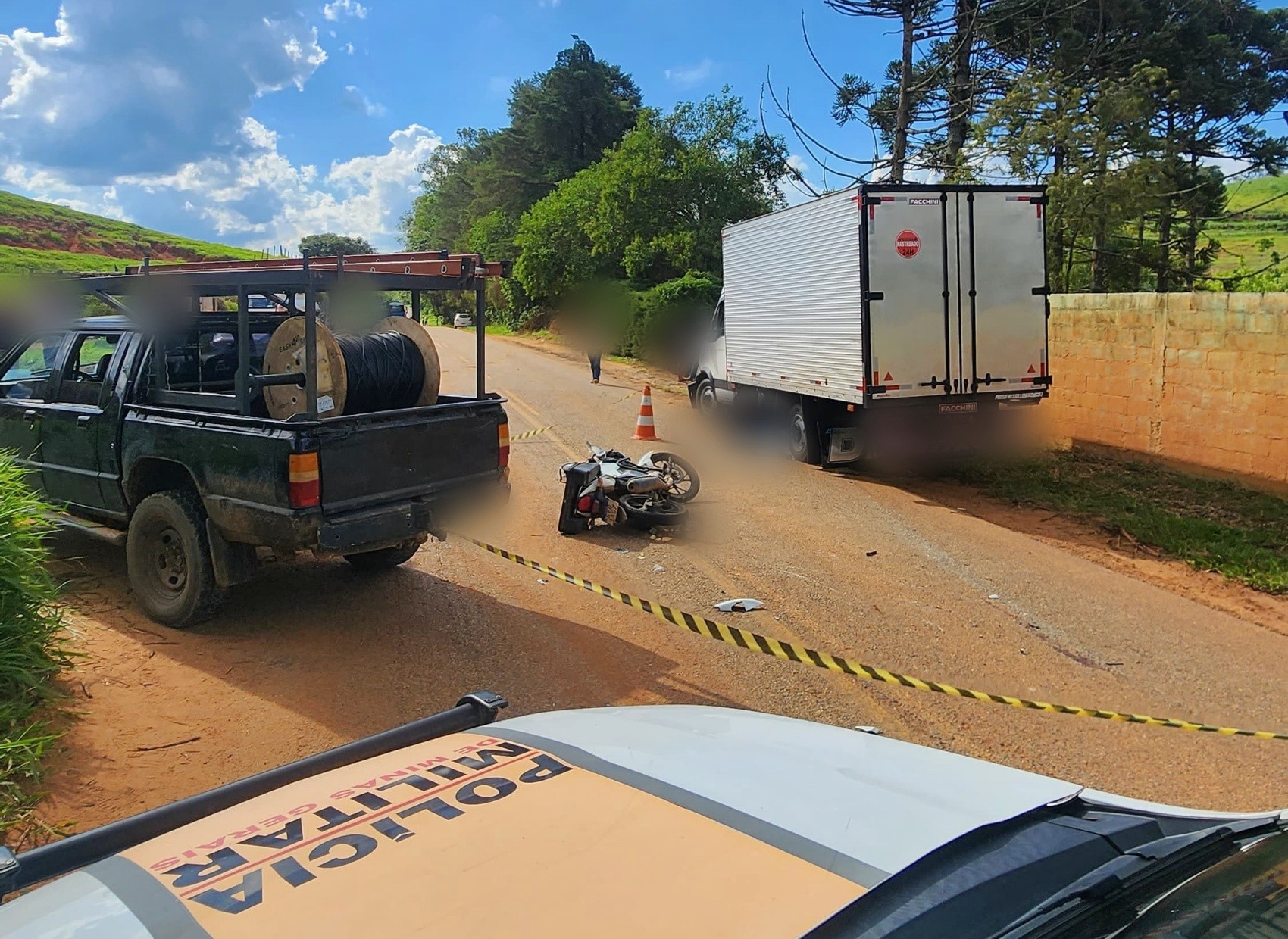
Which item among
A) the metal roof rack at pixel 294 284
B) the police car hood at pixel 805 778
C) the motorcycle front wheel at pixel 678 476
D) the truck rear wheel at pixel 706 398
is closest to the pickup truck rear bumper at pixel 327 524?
the metal roof rack at pixel 294 284

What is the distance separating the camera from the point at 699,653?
19.5 feet

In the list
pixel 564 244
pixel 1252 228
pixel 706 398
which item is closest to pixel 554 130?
pixel 564 244

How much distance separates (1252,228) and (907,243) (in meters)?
31.1

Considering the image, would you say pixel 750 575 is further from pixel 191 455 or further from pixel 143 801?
pixel 143 801

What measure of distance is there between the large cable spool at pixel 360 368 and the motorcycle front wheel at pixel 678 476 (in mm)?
3336

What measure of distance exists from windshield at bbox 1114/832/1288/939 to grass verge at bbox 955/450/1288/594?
23.5ft

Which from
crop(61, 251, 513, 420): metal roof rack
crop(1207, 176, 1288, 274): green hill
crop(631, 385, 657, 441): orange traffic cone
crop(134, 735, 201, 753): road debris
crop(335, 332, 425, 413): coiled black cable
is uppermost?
crop(1207, 176, 1288, 274): green hill

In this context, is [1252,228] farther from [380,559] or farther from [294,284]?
[294,284]

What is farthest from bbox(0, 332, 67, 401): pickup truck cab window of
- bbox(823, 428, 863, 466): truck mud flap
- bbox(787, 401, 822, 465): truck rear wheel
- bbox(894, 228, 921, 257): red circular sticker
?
bbox(787, 401, 822, 465): truck rear wheel

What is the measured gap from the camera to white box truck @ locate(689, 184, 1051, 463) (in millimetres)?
11094

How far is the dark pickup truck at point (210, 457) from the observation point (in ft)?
18.0

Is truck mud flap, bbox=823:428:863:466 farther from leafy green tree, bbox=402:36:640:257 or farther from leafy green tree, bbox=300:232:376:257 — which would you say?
leafy green tree, bbox=402:36:640:257

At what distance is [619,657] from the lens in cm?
579

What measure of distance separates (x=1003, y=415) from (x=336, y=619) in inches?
340
